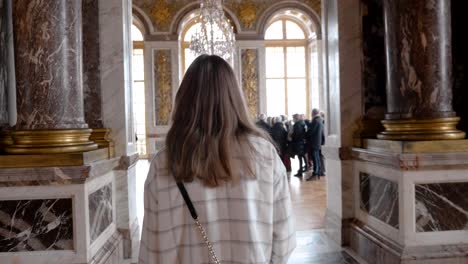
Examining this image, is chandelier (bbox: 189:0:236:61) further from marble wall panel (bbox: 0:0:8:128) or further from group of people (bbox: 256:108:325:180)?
marble wall panel (bbox: 0:0:8:128)

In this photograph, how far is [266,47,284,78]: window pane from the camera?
19000 mm

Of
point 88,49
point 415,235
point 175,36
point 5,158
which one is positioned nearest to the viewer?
point 5,158

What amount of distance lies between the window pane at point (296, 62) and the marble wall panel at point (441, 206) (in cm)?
1552

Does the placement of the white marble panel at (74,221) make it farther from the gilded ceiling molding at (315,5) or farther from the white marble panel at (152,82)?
the gilded ceiling molding at (315,5)

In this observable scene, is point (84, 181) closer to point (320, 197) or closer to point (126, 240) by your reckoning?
point (126, 240)

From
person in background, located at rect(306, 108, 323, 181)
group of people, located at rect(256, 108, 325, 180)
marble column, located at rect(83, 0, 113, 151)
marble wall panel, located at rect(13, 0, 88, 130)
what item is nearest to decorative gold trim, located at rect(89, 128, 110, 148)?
marble column, located at rect(83, 0, 113, 151)

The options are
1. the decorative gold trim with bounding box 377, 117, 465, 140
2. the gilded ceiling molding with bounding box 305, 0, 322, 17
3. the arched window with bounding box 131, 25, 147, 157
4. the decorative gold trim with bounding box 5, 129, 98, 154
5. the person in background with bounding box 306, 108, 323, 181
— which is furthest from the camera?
the arched window with bounding box 131, 25, 147, 157

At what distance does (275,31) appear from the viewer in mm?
18875

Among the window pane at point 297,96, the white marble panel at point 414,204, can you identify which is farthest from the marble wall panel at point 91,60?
the window pane at point 297,96

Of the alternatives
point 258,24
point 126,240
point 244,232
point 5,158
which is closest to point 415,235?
point 244,232

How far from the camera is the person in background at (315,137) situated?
419 inches

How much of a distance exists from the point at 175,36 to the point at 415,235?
14.5m

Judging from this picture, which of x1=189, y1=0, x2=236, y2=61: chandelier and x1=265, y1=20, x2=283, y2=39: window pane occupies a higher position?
x1=265, y1=20, x2=283, y2=39: window pane

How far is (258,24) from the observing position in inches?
681
